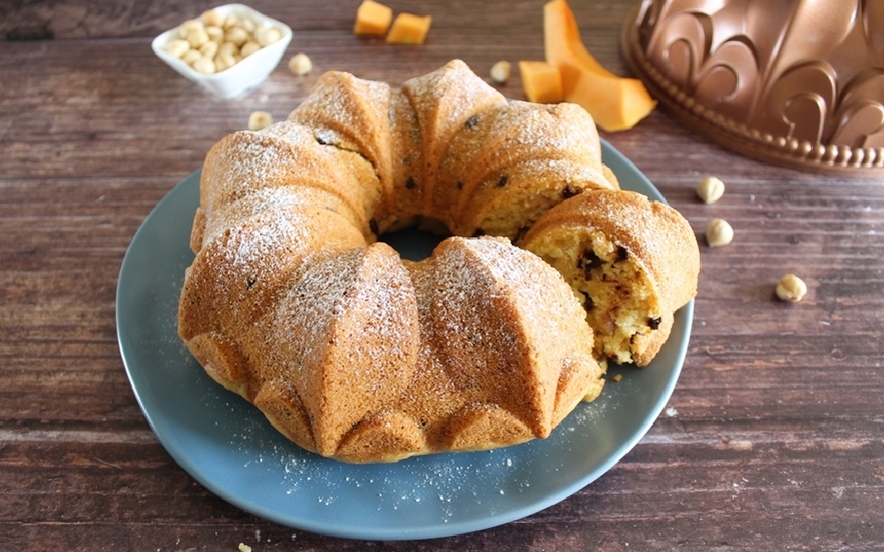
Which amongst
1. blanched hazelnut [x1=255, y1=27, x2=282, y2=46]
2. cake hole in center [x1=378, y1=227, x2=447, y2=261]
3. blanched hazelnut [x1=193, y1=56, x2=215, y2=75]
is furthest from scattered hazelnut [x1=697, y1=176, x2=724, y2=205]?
blanched hazelnut [x1=193, y1=56, x2=215, y2=75]

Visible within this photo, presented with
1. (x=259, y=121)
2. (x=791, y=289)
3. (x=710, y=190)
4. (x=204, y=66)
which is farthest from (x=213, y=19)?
(x=791, y=289)

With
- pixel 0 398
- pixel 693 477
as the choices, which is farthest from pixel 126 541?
pixel 693 477

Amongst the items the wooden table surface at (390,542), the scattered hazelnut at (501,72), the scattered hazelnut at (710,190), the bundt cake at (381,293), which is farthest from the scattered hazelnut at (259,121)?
the scattered hazelnut at (710,190)

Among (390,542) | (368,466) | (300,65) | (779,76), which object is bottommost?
(390,542)

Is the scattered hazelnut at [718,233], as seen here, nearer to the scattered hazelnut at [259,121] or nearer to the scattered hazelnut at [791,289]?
the scattered hazelnut at [791,289]

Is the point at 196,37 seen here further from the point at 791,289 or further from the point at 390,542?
the point at 791,289
